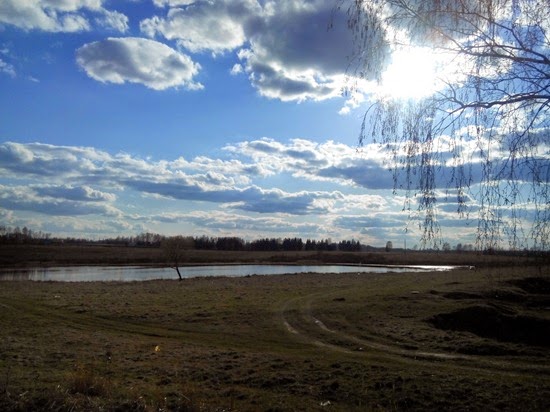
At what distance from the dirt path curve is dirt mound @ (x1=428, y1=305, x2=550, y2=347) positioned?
423 centimetres

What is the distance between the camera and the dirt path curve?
14.5 m

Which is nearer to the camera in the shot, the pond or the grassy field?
the grassy field

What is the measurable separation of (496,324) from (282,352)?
980 cm

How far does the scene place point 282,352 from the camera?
1641 centimetres

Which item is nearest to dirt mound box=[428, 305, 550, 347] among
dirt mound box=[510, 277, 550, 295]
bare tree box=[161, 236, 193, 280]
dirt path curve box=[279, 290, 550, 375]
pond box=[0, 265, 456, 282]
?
dirt path curve box=[279, 290, 550, 375]

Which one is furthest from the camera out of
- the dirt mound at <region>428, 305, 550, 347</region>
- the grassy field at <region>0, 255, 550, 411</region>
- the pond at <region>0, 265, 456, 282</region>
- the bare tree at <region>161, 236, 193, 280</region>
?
the pond at <region>0, 265, 456, 282</region>

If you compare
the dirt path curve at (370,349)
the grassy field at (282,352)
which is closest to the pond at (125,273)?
the grassy field at (282,352)

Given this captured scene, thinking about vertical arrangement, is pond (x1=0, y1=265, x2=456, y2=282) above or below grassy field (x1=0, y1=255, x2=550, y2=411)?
below

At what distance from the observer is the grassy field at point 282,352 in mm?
10195

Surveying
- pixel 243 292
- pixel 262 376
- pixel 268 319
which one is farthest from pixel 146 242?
pixel 262 376

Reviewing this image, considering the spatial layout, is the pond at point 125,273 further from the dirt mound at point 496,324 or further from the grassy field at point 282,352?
the dirt mound at point 496,324

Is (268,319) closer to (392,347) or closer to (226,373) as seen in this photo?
(392,347)

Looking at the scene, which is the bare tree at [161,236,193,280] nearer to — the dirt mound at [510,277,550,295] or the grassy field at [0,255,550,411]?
the grassy field at [0,255,550,411]

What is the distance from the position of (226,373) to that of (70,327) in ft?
36.7
